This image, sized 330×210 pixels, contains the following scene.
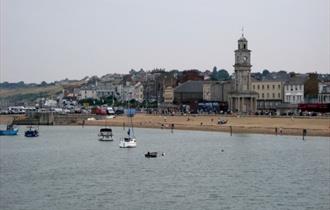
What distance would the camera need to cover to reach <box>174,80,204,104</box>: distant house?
490 feet

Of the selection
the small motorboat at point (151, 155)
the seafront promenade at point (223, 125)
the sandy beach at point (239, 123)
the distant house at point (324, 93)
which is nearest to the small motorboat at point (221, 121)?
the sandy beach at point (239, 123)

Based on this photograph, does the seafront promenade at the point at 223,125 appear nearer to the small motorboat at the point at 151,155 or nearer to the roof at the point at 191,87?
the roof at the point at 191,87

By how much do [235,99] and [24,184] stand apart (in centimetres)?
7907

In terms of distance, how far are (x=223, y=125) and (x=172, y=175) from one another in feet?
173

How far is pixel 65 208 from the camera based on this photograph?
133 feet

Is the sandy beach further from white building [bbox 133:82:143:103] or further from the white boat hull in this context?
white building [bbox 133:82:143:103]

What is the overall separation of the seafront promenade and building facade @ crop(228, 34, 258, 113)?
6009mm

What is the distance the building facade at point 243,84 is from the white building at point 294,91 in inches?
334

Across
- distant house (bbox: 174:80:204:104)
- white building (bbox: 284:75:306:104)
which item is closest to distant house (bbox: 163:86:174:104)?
distant house (bbox: 174:80:204:104)

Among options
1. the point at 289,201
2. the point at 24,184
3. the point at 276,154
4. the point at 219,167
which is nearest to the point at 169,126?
the point at 276,154

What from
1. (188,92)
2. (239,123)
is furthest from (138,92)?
(239,123)

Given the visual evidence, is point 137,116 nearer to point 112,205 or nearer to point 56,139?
point 56,139

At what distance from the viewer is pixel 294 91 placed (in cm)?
13125

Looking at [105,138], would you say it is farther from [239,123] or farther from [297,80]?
[297,80]
